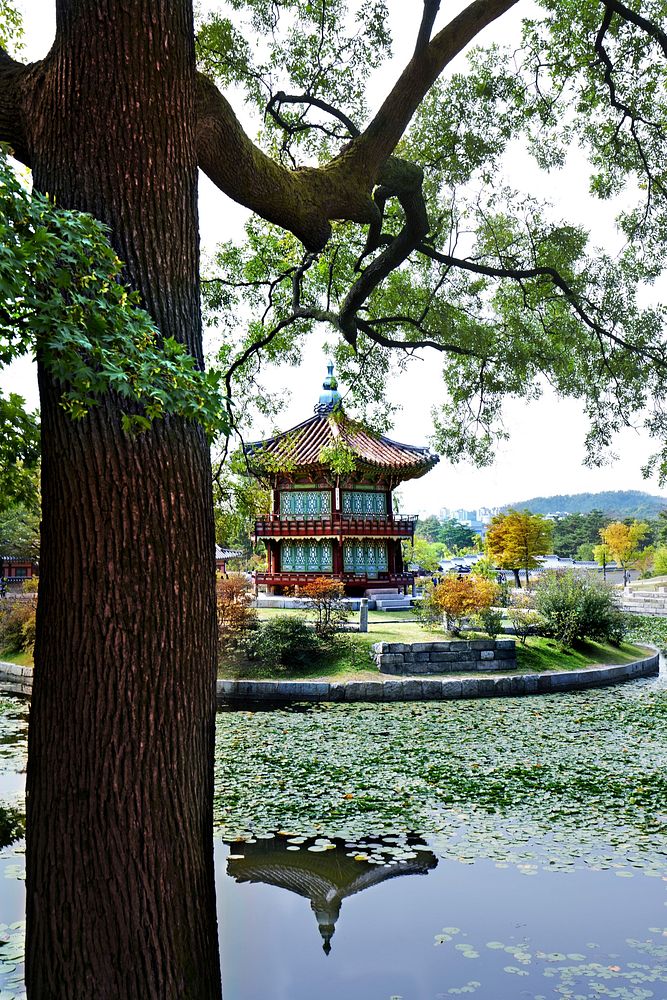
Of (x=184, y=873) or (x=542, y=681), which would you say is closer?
(x=184, y=873)

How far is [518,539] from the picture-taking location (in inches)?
1241

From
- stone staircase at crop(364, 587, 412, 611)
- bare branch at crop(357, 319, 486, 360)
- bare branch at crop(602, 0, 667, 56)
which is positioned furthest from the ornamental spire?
bare branch at crop(602, 0, 667, 56)

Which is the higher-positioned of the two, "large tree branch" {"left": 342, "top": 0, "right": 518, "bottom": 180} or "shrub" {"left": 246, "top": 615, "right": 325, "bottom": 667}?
"large tree branch" {"left": 342, "top": 0, "right": 518, "bottom": 180}

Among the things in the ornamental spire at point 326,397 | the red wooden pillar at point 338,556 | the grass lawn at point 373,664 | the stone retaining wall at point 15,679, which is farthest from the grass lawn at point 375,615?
the ornamental spire at point 326,397

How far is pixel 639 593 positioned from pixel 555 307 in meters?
22.5

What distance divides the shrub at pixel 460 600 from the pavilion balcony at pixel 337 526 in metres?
8.32

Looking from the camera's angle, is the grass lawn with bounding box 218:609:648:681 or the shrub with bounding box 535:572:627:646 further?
the shrub with bounding box 535:572:627:646

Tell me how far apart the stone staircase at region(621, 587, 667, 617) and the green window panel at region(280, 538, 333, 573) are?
10.6m

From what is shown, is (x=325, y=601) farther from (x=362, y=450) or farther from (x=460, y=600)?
(x=362, y=450)

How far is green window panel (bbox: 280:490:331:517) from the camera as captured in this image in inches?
901

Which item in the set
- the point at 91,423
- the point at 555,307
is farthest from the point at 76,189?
the point at 555,307

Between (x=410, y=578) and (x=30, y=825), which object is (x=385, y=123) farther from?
(x=410, y=578)

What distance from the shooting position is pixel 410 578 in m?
23.4

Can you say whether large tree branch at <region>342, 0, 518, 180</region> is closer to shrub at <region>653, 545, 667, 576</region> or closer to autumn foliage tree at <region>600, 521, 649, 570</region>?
shrub at <region>653, 545, 667, 576</region>
